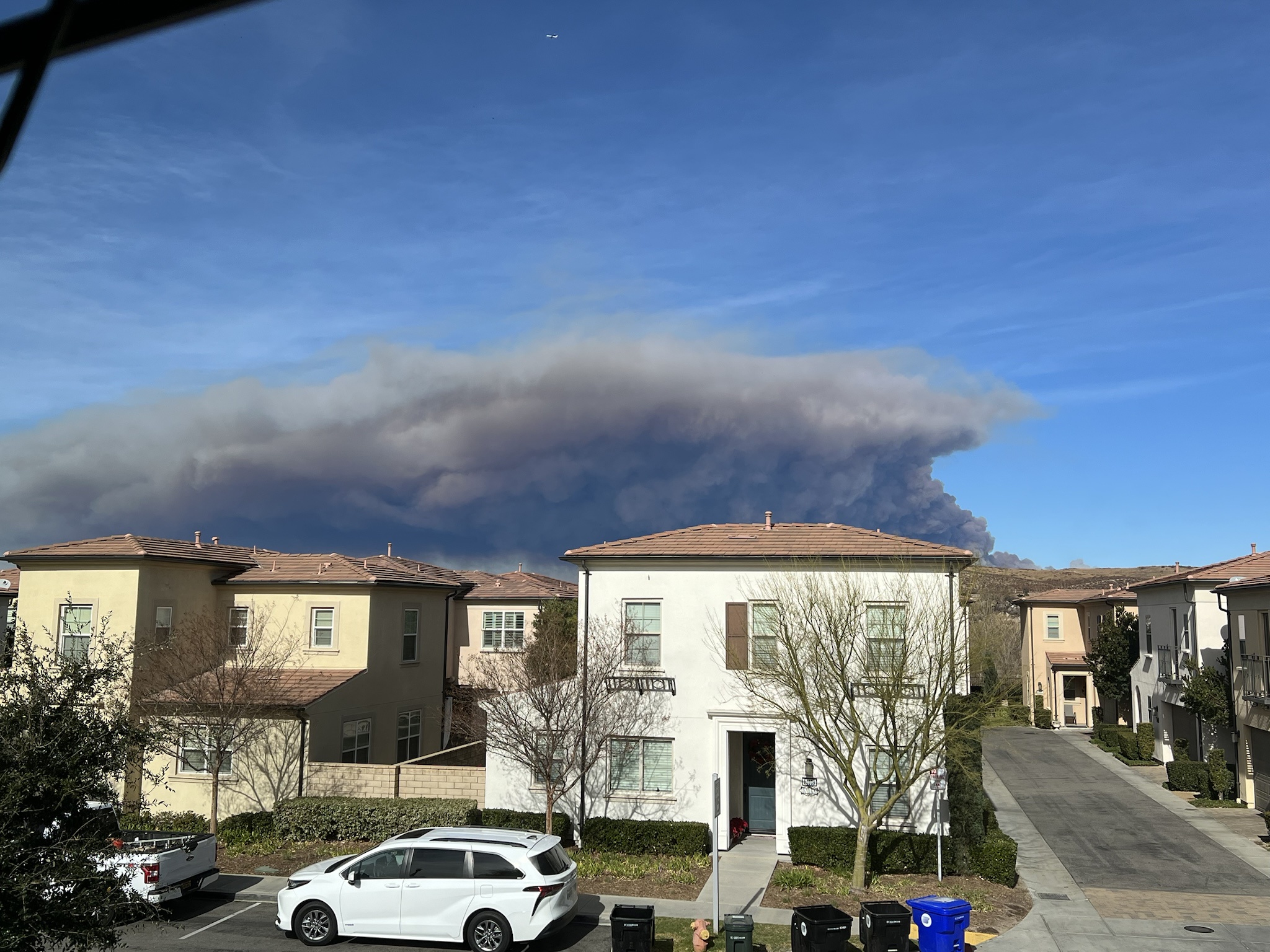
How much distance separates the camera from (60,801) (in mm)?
10445

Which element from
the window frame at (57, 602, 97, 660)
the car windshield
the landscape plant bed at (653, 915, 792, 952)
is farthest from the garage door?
the window frame at (57, 602, 97, 660)

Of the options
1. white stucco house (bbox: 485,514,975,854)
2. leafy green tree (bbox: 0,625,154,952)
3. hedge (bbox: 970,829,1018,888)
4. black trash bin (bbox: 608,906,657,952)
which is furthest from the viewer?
white stucco house (bbox: 485,514,975,854)

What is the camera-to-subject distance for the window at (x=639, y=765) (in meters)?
24.0

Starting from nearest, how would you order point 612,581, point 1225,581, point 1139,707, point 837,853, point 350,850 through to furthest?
point 837,853 → point 350,850 → point 612,581 → point 1225,581 → point 1139,707

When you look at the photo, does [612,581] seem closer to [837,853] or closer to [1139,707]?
[837,853]

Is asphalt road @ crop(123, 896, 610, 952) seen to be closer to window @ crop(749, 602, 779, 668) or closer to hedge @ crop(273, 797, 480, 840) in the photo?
hedge @ crop(273, 797, 480, 840)

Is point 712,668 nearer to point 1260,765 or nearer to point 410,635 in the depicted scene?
point 410,635

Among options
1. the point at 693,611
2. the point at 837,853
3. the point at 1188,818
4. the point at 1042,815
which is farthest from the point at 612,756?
the point at 1188,818

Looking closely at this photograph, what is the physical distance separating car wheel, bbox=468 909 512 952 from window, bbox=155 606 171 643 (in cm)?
1617

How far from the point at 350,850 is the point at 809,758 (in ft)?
36.1

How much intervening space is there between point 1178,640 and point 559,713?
25.6 metres

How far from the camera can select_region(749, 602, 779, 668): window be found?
23172mm

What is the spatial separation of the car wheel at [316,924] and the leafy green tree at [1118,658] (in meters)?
39.5

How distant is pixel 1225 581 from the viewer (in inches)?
1321
